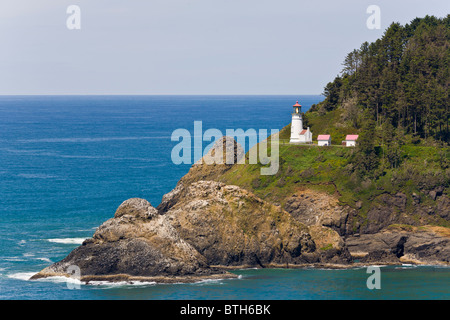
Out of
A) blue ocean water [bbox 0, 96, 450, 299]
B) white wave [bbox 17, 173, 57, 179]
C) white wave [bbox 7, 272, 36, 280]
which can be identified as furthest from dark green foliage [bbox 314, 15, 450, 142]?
white wave [bbox 17, 173, 57, 179]

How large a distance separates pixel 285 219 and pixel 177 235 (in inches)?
536

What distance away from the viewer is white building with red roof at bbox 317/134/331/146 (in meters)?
111

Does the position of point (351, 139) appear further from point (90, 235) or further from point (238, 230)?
point (90, 235)

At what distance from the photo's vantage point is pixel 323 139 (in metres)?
111

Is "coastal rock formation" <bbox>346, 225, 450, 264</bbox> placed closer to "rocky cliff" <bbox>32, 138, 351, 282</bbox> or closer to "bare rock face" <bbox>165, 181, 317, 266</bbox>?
"rocky cliff" <bbox>32, 138, 351, 282</bbox>

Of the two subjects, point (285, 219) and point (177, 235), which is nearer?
point (177, 235)

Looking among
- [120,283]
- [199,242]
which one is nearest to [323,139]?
[199,242]

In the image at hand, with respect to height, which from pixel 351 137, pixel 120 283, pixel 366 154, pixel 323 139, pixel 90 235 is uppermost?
pixel 351 137

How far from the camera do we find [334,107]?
124562mm

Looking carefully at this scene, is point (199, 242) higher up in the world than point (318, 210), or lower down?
lower down

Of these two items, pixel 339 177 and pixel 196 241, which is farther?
pixel 339 177

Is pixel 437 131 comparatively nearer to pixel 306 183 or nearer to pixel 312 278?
pixel 306 183

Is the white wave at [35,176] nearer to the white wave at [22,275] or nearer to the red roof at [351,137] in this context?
the red roof at [351,137]
